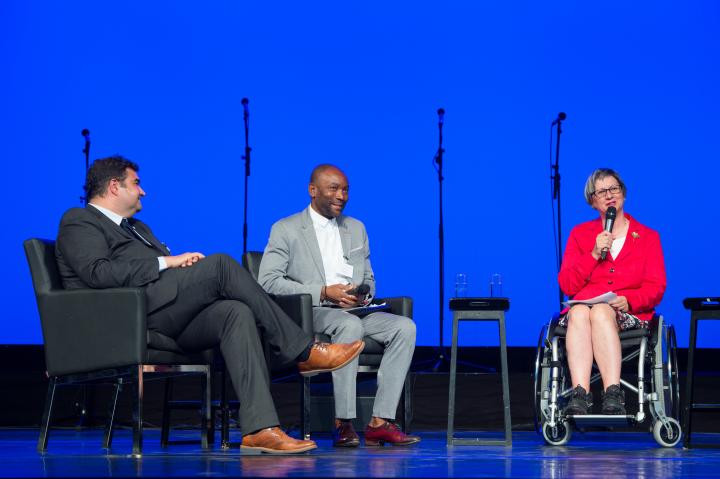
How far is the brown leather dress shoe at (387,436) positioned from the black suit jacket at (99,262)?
1057mm

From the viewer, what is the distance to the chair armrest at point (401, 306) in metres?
4.64

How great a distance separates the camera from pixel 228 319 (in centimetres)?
358

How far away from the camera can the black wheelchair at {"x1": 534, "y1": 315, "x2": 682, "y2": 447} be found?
4090 mm

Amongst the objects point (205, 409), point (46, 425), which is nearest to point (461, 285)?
point (205, 409)

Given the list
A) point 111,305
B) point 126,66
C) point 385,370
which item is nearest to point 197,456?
point 111,305

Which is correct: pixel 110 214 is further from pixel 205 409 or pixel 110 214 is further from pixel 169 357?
pixel 205 409

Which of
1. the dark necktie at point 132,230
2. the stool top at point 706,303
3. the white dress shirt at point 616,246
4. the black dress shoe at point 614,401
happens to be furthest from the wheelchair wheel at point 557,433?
the dark necktie at point 132,230

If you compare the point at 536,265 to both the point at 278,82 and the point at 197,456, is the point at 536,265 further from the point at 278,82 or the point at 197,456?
the point at 197,456

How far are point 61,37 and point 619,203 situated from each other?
424cm

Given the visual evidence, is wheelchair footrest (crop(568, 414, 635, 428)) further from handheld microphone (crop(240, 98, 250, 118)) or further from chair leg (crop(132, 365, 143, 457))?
handheld microphone (crop(240, 98, 250, 118))

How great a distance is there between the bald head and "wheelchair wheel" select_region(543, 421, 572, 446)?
4.23ft

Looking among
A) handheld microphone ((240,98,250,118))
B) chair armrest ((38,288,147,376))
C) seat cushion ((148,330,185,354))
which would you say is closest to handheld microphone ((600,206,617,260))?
seat cushion ((148,330,185,354))

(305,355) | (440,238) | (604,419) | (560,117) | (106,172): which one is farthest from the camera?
(440,238)

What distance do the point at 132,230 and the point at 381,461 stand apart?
1.41 metres
